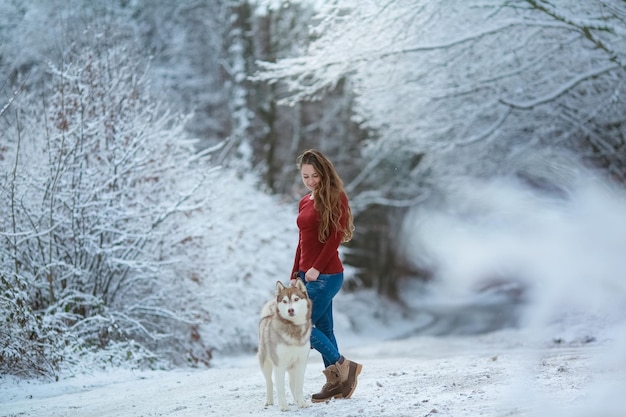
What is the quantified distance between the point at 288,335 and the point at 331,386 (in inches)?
31.2

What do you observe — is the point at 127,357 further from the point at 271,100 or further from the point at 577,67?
the point at 271,100

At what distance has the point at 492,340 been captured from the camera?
13.9 meters

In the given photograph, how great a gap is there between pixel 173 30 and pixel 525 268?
14.3 meters

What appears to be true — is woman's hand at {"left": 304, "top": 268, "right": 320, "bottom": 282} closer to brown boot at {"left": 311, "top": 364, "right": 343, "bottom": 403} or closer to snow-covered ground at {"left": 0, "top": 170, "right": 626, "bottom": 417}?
brown boot at {"left": 311, "top": 364, "right": 343, "bottom": 403}

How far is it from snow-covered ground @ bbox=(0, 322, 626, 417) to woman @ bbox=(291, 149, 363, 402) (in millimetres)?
211

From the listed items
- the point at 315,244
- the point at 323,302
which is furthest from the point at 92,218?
the point at 323,302

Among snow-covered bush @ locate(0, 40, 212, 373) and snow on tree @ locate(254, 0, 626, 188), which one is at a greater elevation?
snow on tree @ locate(254, 0, 626, 188)

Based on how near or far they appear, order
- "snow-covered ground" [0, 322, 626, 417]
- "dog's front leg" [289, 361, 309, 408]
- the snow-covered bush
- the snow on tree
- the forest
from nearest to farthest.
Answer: "snow-covered ground" [0, 322, 626, 417]
"dog's front leg" [289, 361, 309, 408]
the snow-covered bush
the forest
the snow on tree

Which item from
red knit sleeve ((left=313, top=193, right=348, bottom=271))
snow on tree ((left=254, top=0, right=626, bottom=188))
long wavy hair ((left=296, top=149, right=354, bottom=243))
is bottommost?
red knit sleeve ((left=313, top=193, right=348, bottom=271))

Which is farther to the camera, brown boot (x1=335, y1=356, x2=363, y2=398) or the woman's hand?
brown boot (x1=335, y1=356, x2=363, y2=398)

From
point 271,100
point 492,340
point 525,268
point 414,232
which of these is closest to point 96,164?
point 492,340

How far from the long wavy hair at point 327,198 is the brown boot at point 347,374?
3.23 feet

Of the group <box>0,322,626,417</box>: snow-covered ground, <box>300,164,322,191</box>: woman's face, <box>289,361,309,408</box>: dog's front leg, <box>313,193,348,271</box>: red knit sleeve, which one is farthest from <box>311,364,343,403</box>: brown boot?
<box>300,164,322,191</box>: woman's face

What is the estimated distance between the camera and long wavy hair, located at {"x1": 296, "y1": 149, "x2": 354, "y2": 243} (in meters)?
5.84
